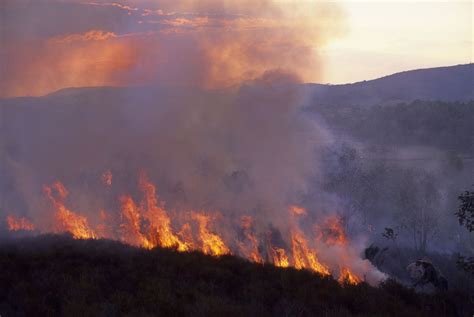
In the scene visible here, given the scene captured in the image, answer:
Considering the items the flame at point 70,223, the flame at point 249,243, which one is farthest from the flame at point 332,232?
the flame at point 70,223

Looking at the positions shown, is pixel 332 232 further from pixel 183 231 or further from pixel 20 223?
pixel 20 223

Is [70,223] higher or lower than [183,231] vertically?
higher

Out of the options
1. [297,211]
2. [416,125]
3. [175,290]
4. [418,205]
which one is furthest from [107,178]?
[416,125]

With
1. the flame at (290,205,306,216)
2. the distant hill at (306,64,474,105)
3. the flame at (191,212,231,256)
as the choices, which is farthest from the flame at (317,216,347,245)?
the distant hill at (306,64,474,105)

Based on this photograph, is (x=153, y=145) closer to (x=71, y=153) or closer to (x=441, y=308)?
(x=71, y=153)

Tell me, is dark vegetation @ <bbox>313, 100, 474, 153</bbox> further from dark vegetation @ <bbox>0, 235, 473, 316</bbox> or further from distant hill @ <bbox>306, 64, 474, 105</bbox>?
distant hill @ <bbox>306, 64, 474, 105</bbox>

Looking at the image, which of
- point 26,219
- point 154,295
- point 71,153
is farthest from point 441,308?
point 71,153

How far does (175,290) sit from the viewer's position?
9.84 metres

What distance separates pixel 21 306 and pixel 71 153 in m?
30.7

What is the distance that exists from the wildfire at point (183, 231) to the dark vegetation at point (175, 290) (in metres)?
7.60

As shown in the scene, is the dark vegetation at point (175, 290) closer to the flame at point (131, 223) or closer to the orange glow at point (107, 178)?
the flame at point (131, 223)

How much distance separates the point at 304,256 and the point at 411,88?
133 meters

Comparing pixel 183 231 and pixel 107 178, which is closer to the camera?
pixel 183 231

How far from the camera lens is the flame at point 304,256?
806 inches
